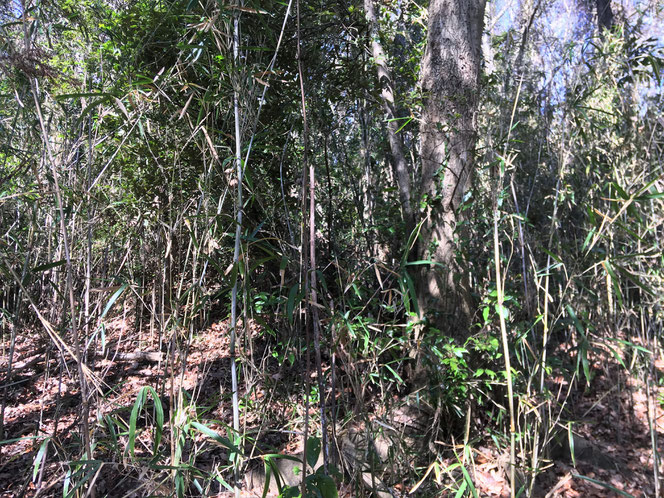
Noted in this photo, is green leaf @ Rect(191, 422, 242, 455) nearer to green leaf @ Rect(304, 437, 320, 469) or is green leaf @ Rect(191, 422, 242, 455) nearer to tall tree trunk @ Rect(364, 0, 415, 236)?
green leaf @ Rect(304, 437, 320, 469)

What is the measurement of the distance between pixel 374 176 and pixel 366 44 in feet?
4.23

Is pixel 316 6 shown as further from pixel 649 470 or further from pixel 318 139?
pixel 649 470

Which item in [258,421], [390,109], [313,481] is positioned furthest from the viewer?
[390,109]

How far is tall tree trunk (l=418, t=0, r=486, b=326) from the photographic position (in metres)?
2.73

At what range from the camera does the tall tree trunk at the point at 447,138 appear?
8.96 feet

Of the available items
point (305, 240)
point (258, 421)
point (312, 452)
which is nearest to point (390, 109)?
point (305, 240)

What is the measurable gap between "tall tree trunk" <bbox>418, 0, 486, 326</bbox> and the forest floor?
936 mm

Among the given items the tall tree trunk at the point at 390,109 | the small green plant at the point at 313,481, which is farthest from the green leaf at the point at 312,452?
the tall tree trunk at the point at 390,109

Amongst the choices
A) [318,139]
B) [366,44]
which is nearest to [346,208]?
[318,139]

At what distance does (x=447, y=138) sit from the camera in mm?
2750

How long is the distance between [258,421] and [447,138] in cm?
215

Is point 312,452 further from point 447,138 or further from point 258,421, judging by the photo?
point 447,138

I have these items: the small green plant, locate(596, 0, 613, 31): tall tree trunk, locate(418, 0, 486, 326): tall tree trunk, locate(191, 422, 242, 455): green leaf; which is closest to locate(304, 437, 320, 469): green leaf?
the small green plant

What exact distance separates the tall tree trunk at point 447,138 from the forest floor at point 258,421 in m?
0.94
